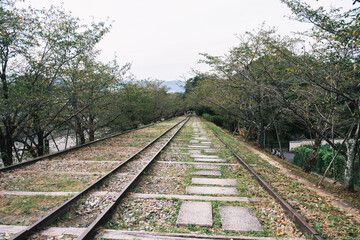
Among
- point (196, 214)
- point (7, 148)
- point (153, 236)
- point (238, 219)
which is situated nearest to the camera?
point (153, 236)

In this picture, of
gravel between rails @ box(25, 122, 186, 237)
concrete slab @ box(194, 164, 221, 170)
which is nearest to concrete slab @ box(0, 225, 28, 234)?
gravel between rails @ box(25, 122, 186, 237)

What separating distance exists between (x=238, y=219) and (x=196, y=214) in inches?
29.2

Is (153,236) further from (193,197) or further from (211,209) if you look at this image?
(193,197)

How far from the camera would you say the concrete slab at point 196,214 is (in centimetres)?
370

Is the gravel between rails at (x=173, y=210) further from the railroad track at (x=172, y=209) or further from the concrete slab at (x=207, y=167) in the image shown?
the concrete slab at (x=207, y=167)

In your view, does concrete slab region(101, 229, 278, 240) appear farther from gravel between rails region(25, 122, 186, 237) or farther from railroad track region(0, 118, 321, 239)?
gravel between rails region(25, 122, 186, 237)

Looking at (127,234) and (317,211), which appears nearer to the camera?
(127,234)

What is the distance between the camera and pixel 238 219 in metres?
3.84

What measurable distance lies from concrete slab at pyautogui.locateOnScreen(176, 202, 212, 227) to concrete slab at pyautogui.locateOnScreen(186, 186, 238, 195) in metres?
0.64

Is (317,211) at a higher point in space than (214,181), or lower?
lower

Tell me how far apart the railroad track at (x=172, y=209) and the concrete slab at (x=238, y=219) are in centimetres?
2

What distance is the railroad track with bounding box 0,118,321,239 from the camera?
3.32m

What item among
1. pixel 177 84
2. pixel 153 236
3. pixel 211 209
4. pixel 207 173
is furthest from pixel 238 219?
pixel 177 84

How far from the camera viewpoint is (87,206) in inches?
164
